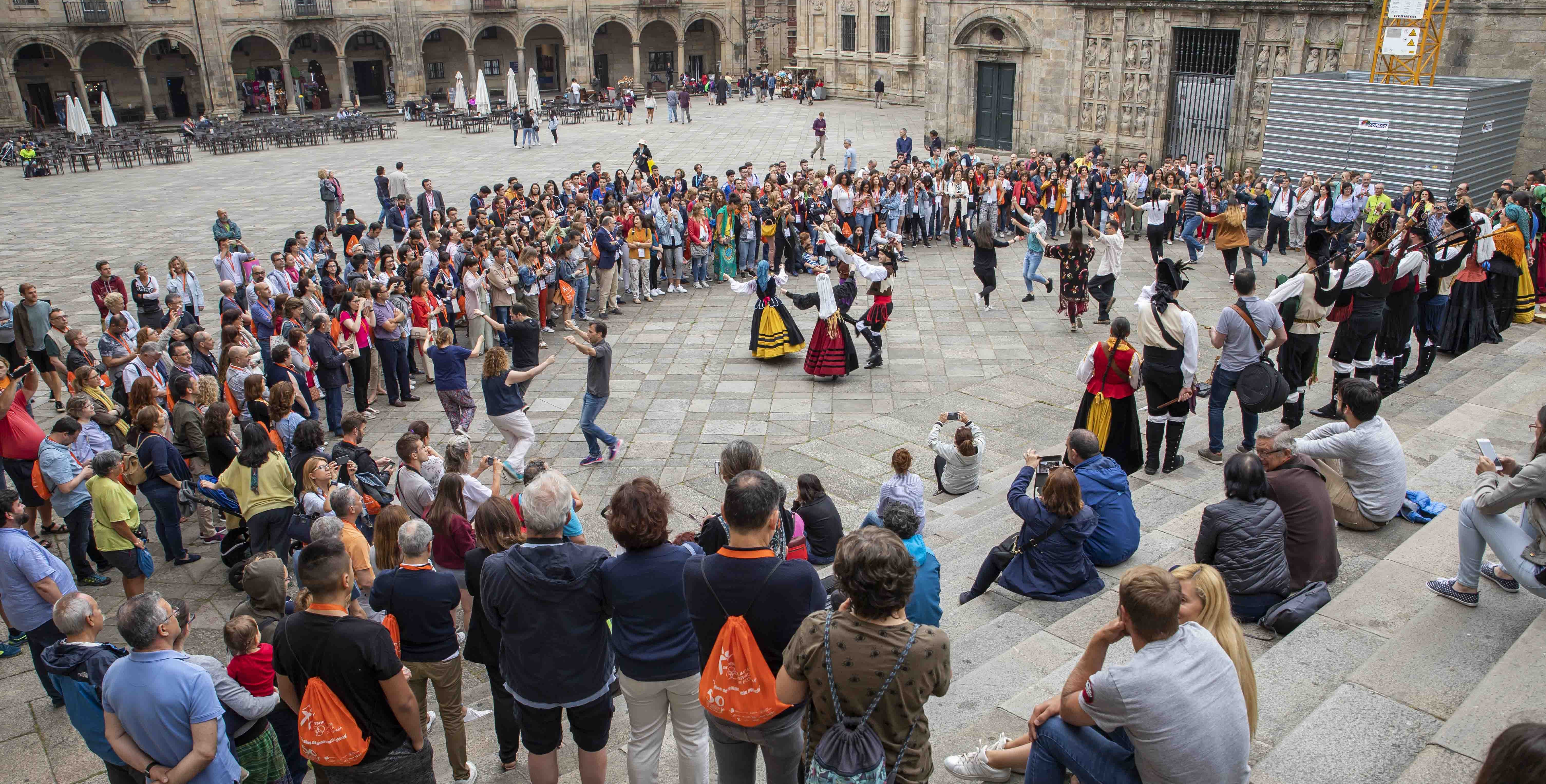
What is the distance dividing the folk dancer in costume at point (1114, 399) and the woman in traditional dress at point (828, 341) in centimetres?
343

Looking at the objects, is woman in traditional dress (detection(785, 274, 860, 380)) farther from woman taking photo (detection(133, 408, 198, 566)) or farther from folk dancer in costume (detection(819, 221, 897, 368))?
woman taking photo (detection(133, 408, 198, 566))

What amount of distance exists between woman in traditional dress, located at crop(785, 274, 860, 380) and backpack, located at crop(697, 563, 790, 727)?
756cm

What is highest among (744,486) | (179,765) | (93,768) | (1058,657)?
(744,486)

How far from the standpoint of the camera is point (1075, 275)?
1247cm

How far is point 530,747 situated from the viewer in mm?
4039

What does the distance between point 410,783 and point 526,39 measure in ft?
145

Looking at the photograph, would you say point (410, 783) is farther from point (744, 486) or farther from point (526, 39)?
point (526, 39)

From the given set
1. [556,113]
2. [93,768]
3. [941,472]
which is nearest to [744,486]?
[93,768]

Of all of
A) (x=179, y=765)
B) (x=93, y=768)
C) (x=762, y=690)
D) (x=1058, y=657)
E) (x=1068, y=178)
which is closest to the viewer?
(x=762, y=690)

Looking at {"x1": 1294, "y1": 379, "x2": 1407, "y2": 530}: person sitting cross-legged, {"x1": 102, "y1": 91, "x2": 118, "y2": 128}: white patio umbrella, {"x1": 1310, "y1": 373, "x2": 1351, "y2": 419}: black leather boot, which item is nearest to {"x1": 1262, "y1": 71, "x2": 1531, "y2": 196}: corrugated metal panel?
{"x1": 1310, "y1": 373, "x2": 1351, "y2": 419}: black leather boot

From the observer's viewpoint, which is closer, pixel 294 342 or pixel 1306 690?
pixel 1306 690

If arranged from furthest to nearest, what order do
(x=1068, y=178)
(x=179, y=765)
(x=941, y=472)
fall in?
1. (x=1068, y=178)
2. (x=941, y=472)
3. (x=179, y=765)

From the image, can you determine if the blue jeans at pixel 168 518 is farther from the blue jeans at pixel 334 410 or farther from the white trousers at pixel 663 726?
the white trousers at pixel 663 726

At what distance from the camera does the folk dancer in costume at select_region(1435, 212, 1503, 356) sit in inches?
378
